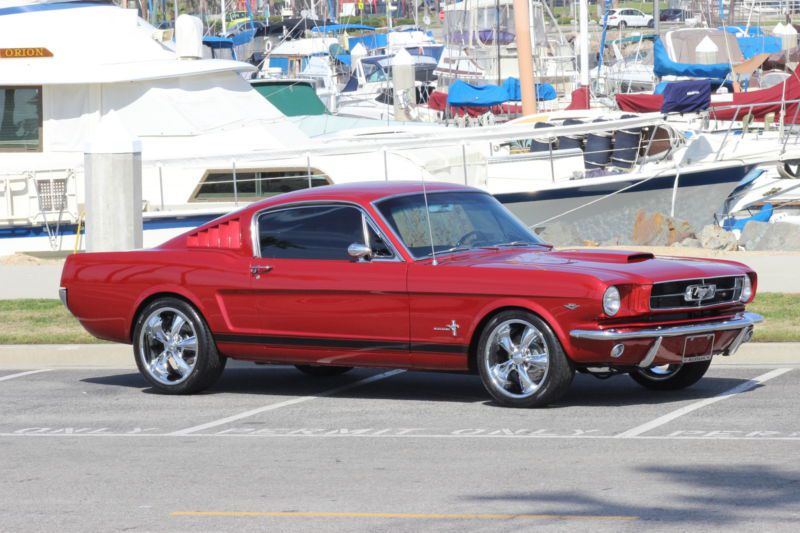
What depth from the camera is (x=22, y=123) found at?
2128 cm

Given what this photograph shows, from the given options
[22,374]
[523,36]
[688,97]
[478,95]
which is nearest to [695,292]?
[22,374]

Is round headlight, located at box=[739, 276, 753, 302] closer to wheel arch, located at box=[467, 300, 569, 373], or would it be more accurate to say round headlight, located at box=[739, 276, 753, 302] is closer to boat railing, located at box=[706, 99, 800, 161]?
wheel arch, located at box=[467, 300, 569, 373]

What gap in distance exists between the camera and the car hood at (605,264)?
9.29m

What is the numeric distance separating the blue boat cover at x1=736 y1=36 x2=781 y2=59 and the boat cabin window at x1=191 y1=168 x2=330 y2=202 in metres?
28.1

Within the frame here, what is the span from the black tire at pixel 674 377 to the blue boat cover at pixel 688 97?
14982 millimetres

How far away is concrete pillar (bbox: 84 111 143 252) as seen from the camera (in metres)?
15.6

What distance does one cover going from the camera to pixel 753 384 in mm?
10680

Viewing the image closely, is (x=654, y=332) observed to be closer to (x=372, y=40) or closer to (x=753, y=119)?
(x=753, y=119)

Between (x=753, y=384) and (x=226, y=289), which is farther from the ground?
(x=226, y=289)

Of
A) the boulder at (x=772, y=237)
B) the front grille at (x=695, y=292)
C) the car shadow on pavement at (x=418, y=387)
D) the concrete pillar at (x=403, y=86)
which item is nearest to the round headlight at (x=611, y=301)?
the front grille at (x=695, y=292)

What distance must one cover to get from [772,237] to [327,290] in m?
12.7

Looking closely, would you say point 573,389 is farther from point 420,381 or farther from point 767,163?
point 767,163

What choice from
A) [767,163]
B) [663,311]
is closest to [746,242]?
[767,163]

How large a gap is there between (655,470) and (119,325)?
4874mm
